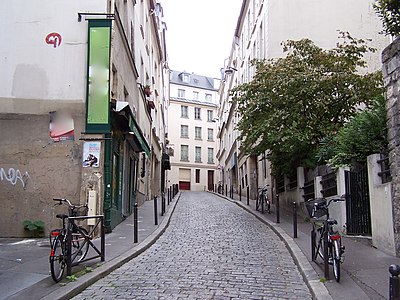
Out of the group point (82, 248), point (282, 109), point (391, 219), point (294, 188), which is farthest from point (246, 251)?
point (294, 188)

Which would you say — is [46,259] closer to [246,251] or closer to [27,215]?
[27,215]

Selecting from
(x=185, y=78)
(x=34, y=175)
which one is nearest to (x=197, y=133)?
(x=185, y=78)

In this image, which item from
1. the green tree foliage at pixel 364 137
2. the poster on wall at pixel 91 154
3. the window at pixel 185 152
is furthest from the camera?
the window at pixel 185 152

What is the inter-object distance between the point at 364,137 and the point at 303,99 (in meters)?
4.08

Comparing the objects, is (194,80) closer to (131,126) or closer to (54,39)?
(131,126)

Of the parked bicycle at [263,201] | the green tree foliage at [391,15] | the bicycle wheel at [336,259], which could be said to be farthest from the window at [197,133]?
the bicycle wheel at [336,259]

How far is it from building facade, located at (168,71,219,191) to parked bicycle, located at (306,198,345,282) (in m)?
47.8

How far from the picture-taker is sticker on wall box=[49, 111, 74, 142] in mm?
10992

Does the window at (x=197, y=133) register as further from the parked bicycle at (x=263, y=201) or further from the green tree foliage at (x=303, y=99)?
the green tree foliage at (x=303, y=99)

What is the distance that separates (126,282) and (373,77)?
11.2 meters

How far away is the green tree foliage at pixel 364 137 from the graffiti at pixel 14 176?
24.9 feet

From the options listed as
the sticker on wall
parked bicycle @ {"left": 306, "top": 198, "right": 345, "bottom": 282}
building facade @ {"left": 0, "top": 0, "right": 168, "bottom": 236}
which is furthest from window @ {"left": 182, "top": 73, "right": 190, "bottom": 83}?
parked bicycle @ {"left": 306, "top": 198, "right": 345, "bottom": 282}

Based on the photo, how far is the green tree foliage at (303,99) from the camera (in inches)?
552

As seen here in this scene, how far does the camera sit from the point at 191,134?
196ft
